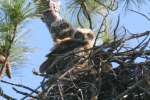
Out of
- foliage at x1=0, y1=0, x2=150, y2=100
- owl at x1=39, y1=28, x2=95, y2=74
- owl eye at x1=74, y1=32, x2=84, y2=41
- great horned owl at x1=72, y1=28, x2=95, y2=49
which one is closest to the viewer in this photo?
foliage at x1=0, y1=0, x2=150, y2=100

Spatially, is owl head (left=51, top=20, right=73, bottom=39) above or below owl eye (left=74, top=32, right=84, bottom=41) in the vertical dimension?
above

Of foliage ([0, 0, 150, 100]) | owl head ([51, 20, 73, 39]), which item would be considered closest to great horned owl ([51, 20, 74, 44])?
owl head ([51, 20, 73, 39])

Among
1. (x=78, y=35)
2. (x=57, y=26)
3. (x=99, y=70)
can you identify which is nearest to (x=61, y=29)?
(x=57, y=26)

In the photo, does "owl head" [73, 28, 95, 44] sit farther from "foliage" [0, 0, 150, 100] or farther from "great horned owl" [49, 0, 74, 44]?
"foliage" [0, 0, 150, 100]

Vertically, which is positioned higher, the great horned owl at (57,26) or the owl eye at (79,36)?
the great horned owl at (57,26)

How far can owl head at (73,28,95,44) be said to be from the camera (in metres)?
5.62

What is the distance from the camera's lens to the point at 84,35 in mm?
5746

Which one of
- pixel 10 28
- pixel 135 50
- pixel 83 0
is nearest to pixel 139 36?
→ pixel 135 50

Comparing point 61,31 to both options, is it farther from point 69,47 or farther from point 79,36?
point 69,47

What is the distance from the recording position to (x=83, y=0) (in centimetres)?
544

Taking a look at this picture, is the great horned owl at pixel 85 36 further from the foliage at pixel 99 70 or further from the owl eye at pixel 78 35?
the foliage at pixel 99 70

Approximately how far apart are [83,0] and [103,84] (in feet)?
3.61

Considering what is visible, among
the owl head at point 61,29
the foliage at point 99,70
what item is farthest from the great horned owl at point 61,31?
the foliage at point 99,70

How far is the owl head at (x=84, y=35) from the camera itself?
5619mm
